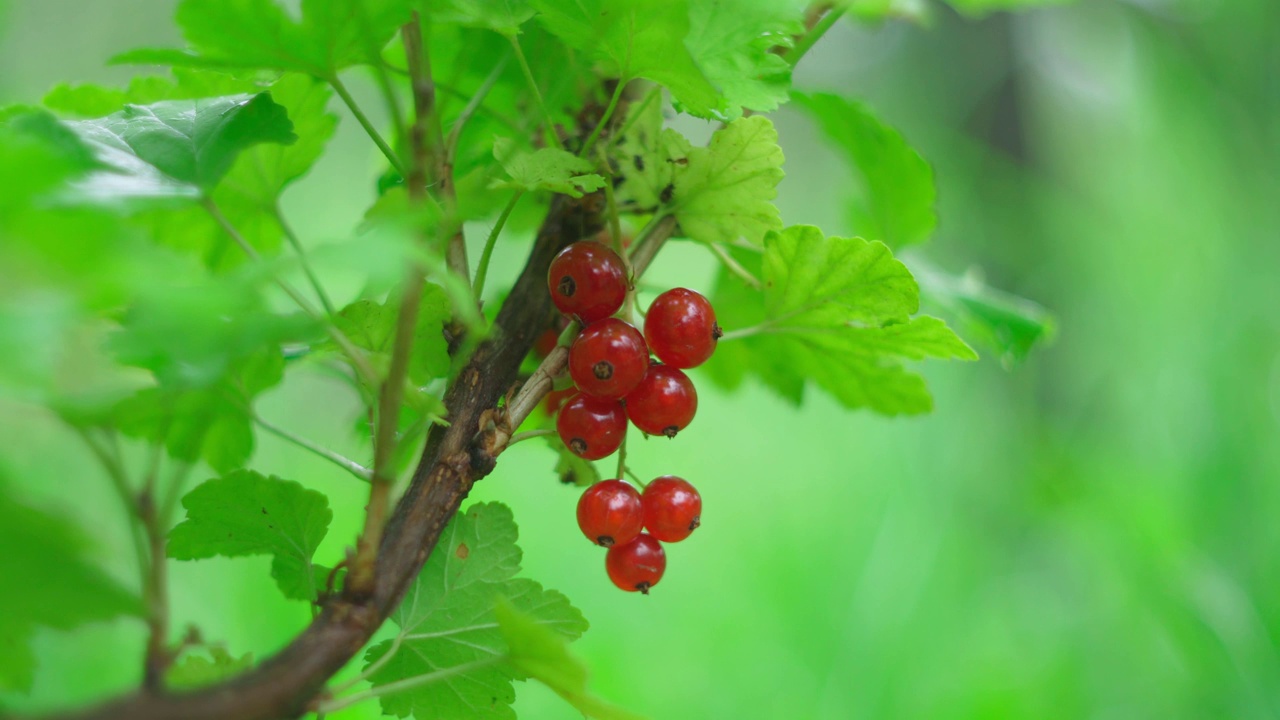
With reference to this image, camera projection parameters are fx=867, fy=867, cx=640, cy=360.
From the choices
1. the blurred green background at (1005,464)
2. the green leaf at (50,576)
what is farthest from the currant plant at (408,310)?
the blurred green background at (1005,464)

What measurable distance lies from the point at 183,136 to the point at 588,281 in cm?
23

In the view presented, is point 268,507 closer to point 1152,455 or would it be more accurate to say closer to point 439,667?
point 439,667

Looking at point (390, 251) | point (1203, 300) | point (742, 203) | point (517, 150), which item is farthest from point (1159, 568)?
point (390, 251)

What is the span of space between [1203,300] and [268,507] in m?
2.52

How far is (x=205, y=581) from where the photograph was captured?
62.2 inches

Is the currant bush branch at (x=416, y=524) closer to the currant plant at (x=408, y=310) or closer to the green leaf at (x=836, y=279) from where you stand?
the currant plant at (x=408, y=310)

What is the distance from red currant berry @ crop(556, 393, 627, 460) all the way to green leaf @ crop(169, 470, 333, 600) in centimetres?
14

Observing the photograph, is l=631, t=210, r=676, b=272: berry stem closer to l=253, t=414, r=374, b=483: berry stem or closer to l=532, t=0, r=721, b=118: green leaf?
l=532, t=0, r=721, b=118: green leaf

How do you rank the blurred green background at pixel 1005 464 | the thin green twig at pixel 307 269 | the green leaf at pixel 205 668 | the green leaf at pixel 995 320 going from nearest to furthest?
the thin green twig at pixel 307 269
the green leaf at pixel 205 668
the green leaf at pixel 995 320
the blurred green background at pixel 1005 464

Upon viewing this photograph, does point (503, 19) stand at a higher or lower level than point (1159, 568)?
higher

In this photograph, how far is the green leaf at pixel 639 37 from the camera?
0.44 metres

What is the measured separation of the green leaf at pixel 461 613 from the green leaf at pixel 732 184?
22 cm

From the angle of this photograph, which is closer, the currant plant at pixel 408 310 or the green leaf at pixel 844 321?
the currant plant at pixel 408 310

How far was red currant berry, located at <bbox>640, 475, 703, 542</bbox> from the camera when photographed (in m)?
0.56
